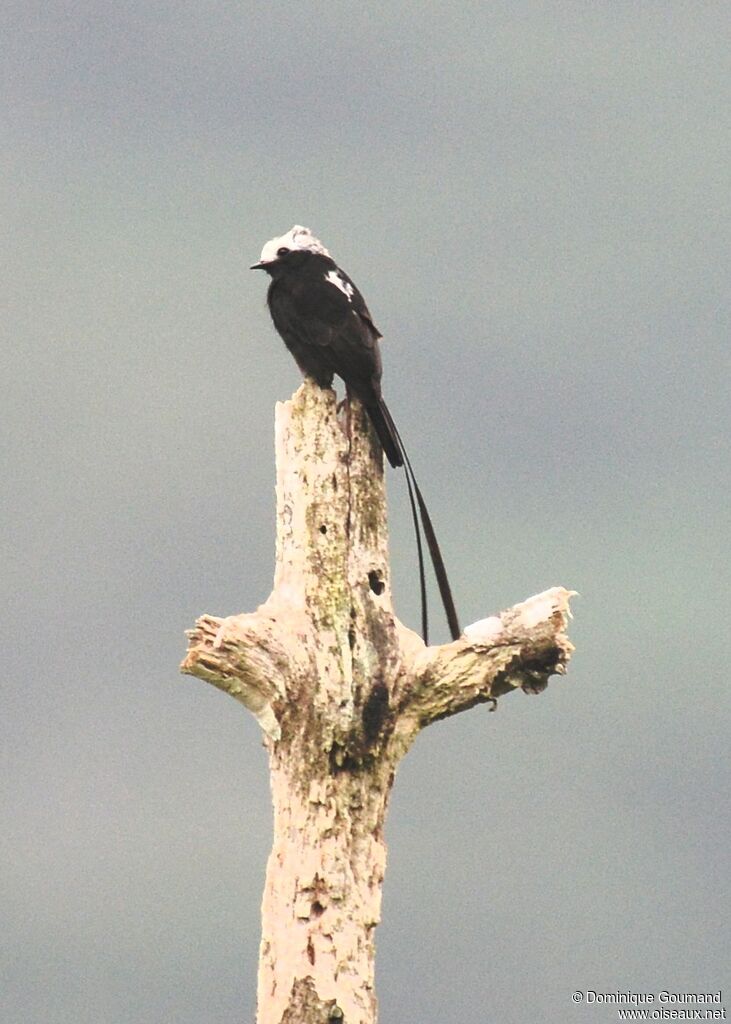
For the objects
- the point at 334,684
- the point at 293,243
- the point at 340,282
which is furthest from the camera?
the point at 293,243

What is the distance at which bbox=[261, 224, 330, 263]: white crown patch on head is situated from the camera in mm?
8836

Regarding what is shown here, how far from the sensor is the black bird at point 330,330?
25.1 ft

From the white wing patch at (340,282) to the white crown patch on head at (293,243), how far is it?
0.40 meters

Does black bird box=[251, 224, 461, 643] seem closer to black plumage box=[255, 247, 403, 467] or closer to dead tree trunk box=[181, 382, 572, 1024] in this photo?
black plumage box=[255, 247, 403, 467]

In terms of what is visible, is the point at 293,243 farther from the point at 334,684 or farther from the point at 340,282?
the point at 334,684

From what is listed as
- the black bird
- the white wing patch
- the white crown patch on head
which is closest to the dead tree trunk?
the black bird

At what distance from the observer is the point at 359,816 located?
709cm

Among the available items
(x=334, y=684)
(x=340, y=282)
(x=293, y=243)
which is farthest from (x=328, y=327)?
(x=334, y=684)

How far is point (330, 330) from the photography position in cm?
805

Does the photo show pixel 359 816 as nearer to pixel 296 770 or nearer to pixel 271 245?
pixel 296 770

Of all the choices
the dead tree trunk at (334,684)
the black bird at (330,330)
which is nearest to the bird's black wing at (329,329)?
the black bird at (330,330)

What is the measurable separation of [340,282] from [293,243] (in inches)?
24.4

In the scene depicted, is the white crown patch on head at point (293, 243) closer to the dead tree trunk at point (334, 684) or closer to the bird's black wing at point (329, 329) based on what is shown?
the bird's black wing at point (329, 329)

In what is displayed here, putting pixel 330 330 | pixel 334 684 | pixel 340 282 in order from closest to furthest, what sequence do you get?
pixel 334 684 < pixel 330 330 < pixel 340 282
